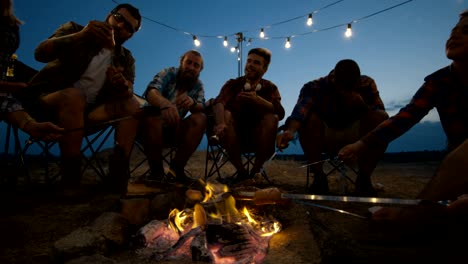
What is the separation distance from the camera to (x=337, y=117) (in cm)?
A: 358

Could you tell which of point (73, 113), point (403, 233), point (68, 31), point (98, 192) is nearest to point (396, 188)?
point (403, 233)

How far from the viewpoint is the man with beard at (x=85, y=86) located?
261cm

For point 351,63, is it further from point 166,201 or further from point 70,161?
point 70,161

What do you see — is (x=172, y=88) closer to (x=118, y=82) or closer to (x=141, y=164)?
(x=118, y=82)

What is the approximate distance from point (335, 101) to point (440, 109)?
1.40 meters

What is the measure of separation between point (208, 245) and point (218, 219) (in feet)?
0.78

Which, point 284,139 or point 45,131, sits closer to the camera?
point 45,131

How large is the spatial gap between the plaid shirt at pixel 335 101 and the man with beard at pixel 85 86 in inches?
87.3

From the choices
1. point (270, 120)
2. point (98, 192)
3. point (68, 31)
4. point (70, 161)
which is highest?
point (68, 31)

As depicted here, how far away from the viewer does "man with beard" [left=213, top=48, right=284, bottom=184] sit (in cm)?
357

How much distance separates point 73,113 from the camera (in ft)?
8.70

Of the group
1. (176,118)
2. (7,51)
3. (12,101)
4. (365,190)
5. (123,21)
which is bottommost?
(365,190)

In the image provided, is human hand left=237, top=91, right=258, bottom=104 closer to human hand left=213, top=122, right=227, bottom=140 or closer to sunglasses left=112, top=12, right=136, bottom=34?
human hand left=213, top=122, right=227, bottom=140

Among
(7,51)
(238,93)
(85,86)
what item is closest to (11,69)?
(7,51)
